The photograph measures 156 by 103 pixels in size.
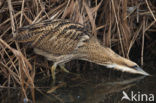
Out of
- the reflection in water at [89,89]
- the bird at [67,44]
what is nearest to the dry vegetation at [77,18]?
the bird at [67,44]

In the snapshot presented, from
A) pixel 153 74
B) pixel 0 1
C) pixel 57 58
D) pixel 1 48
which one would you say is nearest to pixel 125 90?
pixel 153 74

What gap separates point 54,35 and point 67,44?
0.72 feet

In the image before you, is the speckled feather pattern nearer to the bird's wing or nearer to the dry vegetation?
the bird's wing

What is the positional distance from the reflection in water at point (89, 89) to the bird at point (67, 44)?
20 centimetres

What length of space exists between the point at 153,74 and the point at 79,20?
1.32 m

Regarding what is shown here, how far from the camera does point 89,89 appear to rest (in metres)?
3.79

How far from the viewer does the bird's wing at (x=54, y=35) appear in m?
3.81

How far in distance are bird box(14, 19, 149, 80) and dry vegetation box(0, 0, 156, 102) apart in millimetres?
150

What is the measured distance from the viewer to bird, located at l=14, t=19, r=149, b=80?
383 centimetres

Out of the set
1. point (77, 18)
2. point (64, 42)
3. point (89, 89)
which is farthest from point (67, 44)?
point (89, 89)

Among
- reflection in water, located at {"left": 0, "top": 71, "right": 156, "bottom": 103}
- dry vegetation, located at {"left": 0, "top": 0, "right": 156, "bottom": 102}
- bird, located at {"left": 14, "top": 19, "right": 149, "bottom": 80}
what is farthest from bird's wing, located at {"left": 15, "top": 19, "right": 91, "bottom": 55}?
reflection in water, located at {"left": 0, "top": 71, "right": 156, "bottom": 103}

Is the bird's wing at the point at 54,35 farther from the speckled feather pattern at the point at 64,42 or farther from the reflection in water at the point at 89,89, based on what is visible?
the reflection in water at the point at 89,89

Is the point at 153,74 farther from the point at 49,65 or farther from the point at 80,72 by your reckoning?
the point at 49,65

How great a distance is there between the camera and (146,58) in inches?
183
